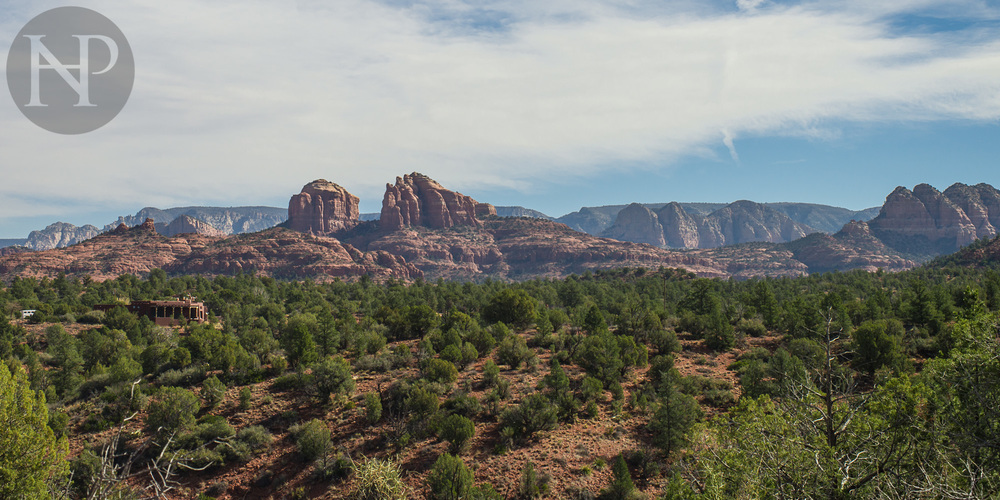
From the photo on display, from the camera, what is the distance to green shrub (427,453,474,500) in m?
29.5

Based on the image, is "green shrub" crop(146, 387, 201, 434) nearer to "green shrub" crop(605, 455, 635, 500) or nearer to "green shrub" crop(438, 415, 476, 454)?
"green shrub" crop(438, 415, 476, 454)

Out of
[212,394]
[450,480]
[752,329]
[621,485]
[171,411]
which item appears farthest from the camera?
[752,329]

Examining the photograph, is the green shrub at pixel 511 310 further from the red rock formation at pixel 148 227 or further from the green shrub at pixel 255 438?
the red rock formation at pixel 148 227

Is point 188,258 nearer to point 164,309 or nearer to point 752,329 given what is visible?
point 164,309

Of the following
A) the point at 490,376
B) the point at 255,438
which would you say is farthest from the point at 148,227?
the point at 490,376

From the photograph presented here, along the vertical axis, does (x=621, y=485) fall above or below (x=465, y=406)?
below

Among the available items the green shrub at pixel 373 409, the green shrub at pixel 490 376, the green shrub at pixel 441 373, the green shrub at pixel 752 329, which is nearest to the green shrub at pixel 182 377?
the green shrub at pixel 373 409

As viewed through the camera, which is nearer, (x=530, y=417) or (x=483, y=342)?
(x=530, y=417)

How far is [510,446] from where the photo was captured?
3466 centimetres

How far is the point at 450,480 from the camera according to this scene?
2989 centimetres

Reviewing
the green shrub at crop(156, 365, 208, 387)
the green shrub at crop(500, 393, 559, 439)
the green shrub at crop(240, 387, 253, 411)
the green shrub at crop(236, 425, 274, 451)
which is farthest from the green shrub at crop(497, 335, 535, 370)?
the green shrub at crop(156, 365, 208, 387)

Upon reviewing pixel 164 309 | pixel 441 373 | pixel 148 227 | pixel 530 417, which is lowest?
pixel 164 309

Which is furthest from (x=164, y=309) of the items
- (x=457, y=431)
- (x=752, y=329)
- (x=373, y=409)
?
(x=752, y=329)

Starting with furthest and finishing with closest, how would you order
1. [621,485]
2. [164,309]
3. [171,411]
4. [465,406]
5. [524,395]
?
[164,309] → [524,395] → [465,406] → [171,411] → [621,485]
